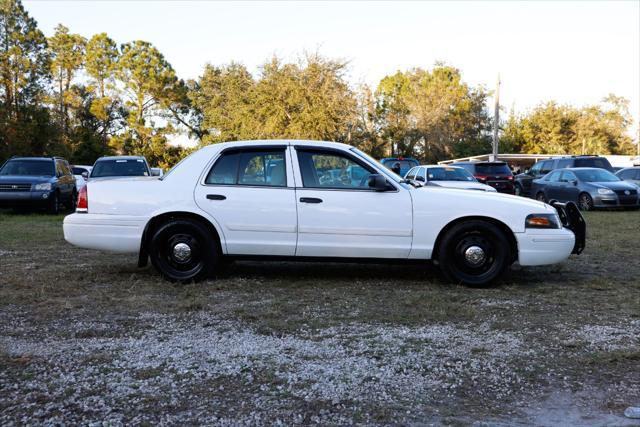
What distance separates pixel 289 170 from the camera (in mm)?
6980

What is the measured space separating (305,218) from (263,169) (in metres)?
0.75

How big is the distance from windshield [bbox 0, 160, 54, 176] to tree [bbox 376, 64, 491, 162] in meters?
41.1

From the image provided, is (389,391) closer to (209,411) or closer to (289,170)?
(209,411)

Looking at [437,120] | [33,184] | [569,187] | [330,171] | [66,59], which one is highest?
[66,59]

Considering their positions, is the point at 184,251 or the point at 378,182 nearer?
the point at 378,182

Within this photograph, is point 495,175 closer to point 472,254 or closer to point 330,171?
point 472,254

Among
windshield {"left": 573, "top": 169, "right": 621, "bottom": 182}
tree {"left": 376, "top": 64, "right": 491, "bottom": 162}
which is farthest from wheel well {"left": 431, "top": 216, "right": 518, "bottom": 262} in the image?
tree {"left": 376, "top": 64, "right": 491, "bottom": 162}

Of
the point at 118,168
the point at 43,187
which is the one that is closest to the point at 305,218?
the point at 118,168

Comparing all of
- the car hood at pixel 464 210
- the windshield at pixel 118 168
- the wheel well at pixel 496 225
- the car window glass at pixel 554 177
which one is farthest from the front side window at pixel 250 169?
the car window glass at pixel 554 177

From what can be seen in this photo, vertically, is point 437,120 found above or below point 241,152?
above

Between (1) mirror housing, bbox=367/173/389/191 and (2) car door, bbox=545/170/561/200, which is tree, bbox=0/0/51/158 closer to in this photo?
(2) car door, bbox=545/170/561/200

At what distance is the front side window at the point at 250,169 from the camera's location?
22.9 feet

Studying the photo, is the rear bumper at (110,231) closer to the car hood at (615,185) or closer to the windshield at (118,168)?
the windshield at (118,168)

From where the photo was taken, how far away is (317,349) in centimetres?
450
